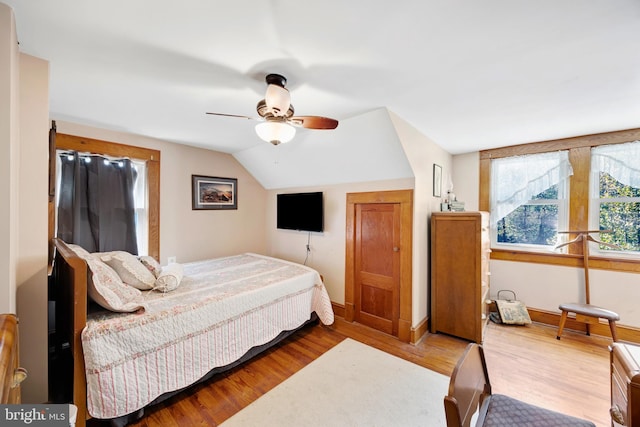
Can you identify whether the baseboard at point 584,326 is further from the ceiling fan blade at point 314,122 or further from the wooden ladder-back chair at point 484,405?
the ceiling fan blade at point 314,122

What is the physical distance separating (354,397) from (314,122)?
2.12 m

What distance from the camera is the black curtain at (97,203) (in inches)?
101

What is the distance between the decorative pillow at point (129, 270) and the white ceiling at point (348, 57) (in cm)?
134

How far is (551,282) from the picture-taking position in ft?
10.1

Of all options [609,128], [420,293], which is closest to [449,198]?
[420,293]

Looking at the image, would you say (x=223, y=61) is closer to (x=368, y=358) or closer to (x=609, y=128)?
(x=368, y=358)

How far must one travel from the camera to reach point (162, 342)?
5.67ft

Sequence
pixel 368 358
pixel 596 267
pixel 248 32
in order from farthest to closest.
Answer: pixel 596 267 → pixel 368 358 → pixel 248 32

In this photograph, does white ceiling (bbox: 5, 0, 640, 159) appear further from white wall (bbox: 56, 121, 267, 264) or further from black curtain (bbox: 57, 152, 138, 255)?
white wall (bbox: 56, 121, 267, 264)

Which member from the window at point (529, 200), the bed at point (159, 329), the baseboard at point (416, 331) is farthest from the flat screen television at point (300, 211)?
the window at point (529, 200)

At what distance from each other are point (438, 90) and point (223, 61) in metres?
1.54

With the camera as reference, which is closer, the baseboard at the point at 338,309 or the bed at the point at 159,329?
the bed at the point at 159,329

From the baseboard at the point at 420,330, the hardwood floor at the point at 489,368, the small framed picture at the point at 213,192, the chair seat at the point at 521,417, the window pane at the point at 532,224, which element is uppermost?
the small framed picture at the point at 213,192

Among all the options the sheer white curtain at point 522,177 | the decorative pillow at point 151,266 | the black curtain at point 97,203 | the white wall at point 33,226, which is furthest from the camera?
the sheer white curtain at point 522,177
